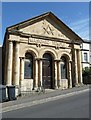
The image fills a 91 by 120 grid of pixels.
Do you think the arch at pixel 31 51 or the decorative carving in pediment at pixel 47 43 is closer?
the arch at pixel 31 51

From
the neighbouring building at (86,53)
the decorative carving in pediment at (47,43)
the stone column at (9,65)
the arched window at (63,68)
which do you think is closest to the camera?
the stone column at (9,65)

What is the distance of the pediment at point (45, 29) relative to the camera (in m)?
23.0

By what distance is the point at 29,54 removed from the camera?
22.9 meters

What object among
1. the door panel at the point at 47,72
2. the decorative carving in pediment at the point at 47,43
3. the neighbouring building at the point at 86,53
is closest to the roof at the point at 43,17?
the decorative carving in pediment at the point at 47,43

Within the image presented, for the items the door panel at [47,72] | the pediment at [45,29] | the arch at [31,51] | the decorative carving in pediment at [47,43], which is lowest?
the door panel at [47,72]

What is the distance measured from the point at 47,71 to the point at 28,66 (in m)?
2.44

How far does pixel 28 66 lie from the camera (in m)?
22.5

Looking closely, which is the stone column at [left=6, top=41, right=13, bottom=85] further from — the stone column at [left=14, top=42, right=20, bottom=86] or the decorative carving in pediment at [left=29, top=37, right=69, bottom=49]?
the decorative carving in pediment at [left=29, top=37, right=69, bottom=49]

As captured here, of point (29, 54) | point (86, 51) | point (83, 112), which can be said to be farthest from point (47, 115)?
point (86, 51)

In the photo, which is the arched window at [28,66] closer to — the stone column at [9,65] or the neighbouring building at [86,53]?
the stone column at [9,65]

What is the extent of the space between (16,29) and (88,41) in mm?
25142

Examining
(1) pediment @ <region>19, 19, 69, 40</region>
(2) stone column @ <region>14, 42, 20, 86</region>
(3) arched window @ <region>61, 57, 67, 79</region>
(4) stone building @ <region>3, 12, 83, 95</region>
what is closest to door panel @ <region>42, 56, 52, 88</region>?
(4) stone building @ <region>3, 12, 83, 95</region>

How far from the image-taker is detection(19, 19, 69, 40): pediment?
2302 centimetres

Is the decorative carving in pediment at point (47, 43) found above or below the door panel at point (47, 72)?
above
